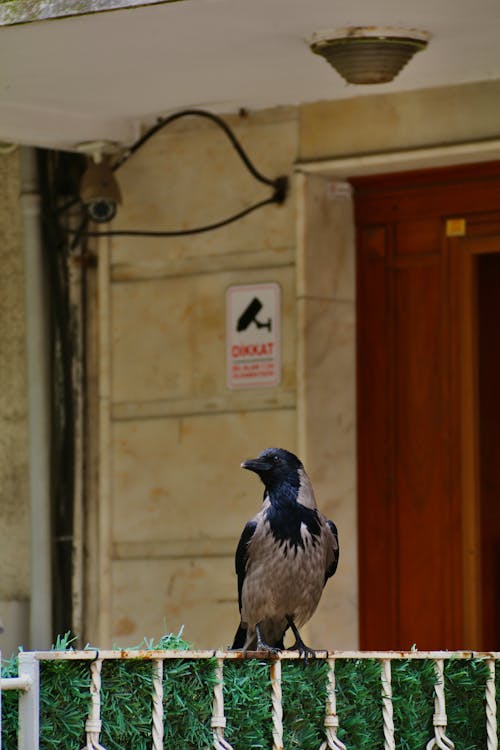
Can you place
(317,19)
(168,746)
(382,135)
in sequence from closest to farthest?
(168,746), (317,19), (382,135)

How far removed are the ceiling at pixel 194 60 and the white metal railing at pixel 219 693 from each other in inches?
119

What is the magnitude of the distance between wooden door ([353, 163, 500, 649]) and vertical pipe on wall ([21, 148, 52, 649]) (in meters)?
1.61

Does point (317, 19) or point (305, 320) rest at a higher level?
point (317, 19)

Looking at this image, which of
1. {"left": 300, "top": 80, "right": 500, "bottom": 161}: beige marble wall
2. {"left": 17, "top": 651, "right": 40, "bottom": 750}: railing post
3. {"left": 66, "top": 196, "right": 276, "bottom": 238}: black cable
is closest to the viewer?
{"left": 17, "top": 651, "right": 40, "bottom": 750}: railing post

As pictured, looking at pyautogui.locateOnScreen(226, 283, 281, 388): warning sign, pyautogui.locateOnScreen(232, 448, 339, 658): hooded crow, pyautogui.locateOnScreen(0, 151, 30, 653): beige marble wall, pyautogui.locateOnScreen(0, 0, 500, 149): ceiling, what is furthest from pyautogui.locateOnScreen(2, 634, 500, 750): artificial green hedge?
pyautogui.locateOnScreen(0, 151, 30, 653): beige marble wall

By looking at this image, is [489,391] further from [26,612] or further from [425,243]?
[26,612]

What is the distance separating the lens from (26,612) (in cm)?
991

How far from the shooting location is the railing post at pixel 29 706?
4773mm

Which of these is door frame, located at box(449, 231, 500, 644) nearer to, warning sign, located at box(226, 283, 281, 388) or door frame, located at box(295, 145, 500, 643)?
door frame, located at box(295, 145, 500, 643)

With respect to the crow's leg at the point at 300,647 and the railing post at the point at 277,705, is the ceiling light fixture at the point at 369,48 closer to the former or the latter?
the crow's leg at the point at 300,647

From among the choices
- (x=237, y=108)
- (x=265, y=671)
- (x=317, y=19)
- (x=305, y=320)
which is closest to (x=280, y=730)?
(x=265, y=671)

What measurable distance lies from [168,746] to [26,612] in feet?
16.3

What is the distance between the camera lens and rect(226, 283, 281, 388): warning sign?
30.5 feet

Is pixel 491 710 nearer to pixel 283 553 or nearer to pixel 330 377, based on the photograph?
pixel 283 553
